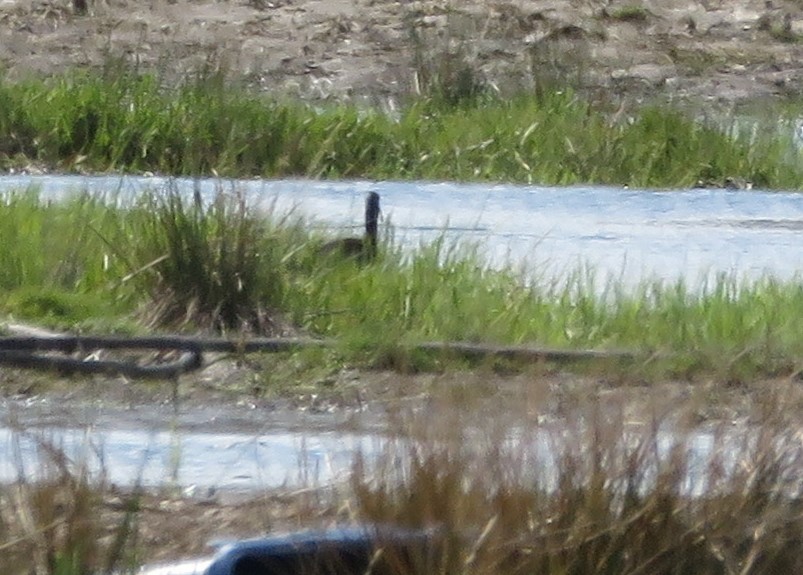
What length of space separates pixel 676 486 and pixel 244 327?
2557 mm

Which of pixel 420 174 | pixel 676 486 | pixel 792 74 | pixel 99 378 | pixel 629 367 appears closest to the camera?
pixel 676 486

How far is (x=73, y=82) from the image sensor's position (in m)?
10.4

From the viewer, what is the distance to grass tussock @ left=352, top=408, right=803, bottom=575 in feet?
13.8

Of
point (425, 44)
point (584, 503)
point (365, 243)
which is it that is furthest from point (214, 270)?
point (425, 44)

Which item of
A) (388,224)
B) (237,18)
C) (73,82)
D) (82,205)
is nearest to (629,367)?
(388,224)

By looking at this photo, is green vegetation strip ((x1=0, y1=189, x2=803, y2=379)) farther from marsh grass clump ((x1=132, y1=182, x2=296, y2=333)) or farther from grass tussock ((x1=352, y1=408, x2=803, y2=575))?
grass tussock ((x1=352, y1=408, x2=803, y2=575))

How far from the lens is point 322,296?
6879 mm

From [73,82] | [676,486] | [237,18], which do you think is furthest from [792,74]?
[676,486]

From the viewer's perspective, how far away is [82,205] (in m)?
7.71

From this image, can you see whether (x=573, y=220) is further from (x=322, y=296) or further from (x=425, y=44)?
(x=425, y=44)

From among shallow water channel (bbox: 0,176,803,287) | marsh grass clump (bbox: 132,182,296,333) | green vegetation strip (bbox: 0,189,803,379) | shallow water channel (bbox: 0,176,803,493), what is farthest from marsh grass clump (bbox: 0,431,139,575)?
shallow water channel (bbox: 0,176,803,287)

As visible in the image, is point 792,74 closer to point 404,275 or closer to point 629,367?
point 404,275

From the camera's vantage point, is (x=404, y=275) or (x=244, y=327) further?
(x=404, y=275)

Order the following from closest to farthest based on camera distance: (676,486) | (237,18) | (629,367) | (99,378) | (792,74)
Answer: (676,486)
(629,367)
(99,378)
(792,74)
(237,18)
